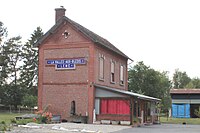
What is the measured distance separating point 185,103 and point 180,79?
6083 centimetres

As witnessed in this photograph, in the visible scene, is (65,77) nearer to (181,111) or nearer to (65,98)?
(65,98)

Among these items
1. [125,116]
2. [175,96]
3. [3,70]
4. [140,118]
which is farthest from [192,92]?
[3,70]

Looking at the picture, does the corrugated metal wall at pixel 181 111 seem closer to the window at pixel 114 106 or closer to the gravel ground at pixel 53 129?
the window at pixel 114 106

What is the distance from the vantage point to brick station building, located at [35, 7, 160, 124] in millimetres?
33344

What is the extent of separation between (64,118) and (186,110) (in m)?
33.2

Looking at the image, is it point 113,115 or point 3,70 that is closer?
point 113,115

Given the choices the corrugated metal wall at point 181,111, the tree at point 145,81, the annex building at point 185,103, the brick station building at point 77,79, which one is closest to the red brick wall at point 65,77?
the brick station building at point 77,79

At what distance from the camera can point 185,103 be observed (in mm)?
62625

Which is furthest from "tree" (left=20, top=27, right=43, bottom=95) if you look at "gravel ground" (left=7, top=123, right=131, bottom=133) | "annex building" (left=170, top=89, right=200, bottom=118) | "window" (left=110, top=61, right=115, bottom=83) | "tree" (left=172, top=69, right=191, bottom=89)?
"tree" (left=172, top=69, right=191, bottom=89)

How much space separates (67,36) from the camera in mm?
35625

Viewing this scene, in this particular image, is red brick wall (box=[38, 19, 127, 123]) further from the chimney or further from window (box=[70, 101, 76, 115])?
the chimney

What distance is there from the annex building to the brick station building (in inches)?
1048

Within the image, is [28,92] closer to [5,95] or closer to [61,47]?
[5,95]

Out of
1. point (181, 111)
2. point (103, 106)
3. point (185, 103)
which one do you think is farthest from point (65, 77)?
point (185, 103)
